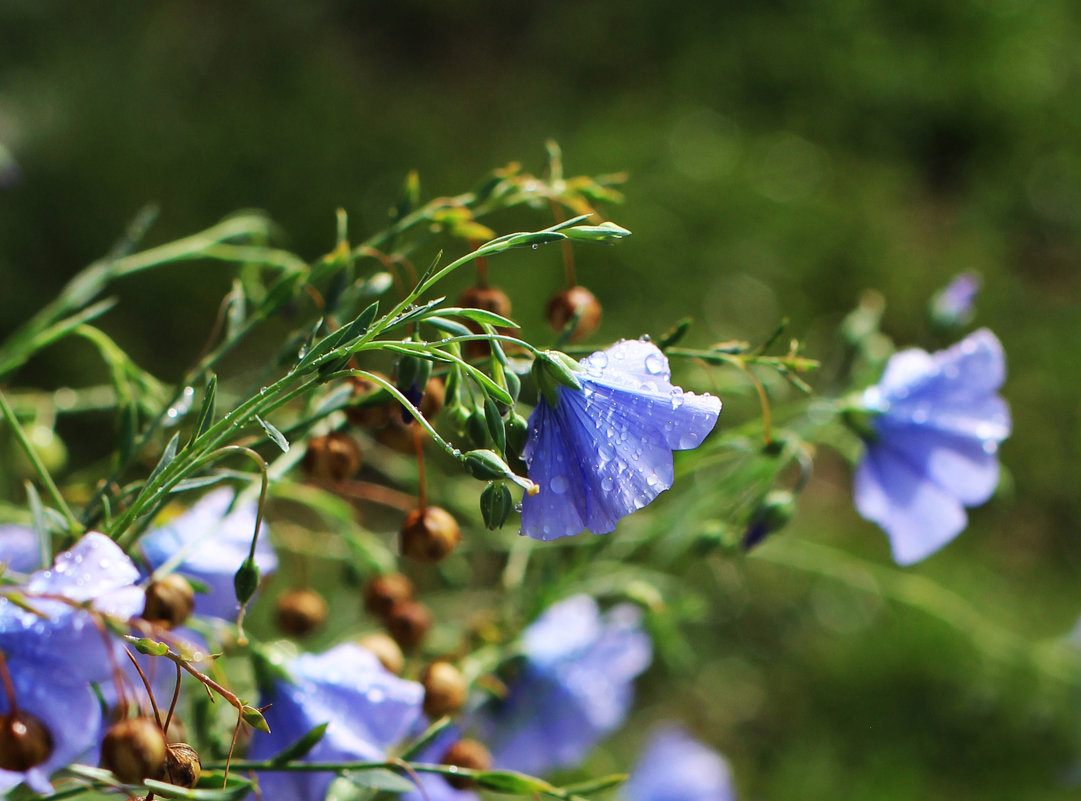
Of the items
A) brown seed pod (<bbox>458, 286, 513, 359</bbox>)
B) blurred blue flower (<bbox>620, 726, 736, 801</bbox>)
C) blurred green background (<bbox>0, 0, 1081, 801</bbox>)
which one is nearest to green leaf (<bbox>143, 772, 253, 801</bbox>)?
brown seed pod (<bbox>458, 286, 513, 359</bbox>)

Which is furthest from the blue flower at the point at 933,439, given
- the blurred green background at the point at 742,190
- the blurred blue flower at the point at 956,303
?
the blurred green background at the point at 742,190

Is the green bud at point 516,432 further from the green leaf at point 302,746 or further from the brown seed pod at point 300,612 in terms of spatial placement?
the brown seed pod at point 300,612

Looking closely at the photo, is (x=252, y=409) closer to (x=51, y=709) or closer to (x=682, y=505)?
(x=51, y=709)

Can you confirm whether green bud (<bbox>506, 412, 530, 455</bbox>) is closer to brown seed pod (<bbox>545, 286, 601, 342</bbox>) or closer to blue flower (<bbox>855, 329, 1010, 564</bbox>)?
brown seed pod (<bbox>545, 286, 601, 342</bbox>)

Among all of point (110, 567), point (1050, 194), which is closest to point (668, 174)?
point (1050, 194)

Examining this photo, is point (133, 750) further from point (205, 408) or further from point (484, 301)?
point (484, 301)

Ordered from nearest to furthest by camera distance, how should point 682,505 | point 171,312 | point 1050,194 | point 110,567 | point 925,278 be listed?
1. point 110,567
2. point 682,505
3. point 171,312
4. point 925,278
5. point 1050,194
